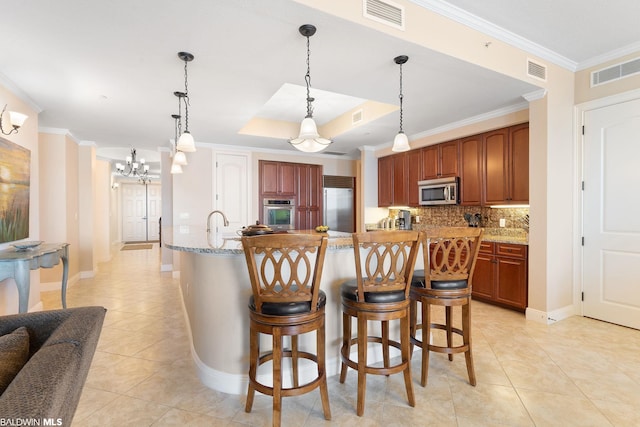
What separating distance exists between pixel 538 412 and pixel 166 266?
19.6 feet

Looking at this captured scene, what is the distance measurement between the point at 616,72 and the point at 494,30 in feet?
5.18

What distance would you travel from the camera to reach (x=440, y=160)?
4.70m

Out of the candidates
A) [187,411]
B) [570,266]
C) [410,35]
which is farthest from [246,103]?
[570,266]

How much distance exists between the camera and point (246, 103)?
361 cm

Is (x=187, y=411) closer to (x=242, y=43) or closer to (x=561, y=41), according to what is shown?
(x=242, y=43)

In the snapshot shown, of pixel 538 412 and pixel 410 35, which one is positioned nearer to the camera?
pixel 538 412

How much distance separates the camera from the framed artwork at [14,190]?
2.91m

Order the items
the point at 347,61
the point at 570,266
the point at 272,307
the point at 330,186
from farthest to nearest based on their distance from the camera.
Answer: the point at 330,186, the point at 570,266, the point at 347,61, the point at 272,307

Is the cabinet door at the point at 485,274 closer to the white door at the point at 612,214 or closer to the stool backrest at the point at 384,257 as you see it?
the white door at the point at 612,214

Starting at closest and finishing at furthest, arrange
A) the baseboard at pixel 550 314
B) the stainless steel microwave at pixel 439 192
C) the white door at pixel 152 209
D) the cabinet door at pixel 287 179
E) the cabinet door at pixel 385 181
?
the baseboard at pixel 550 314 < the stainless steel microwave at pixel 439 192 < the cabinet door at pixel 385 181 < the cabinet door at pixel 287 179 < the white door at pixel 152 209

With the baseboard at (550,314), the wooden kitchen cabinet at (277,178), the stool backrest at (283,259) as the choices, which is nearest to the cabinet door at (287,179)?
the wooden kitchen cabinet at (277,178)

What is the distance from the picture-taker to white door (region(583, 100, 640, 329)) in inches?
119

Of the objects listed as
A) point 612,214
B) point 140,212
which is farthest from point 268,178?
point 140,212

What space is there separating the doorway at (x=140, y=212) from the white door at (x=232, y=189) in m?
7.48
